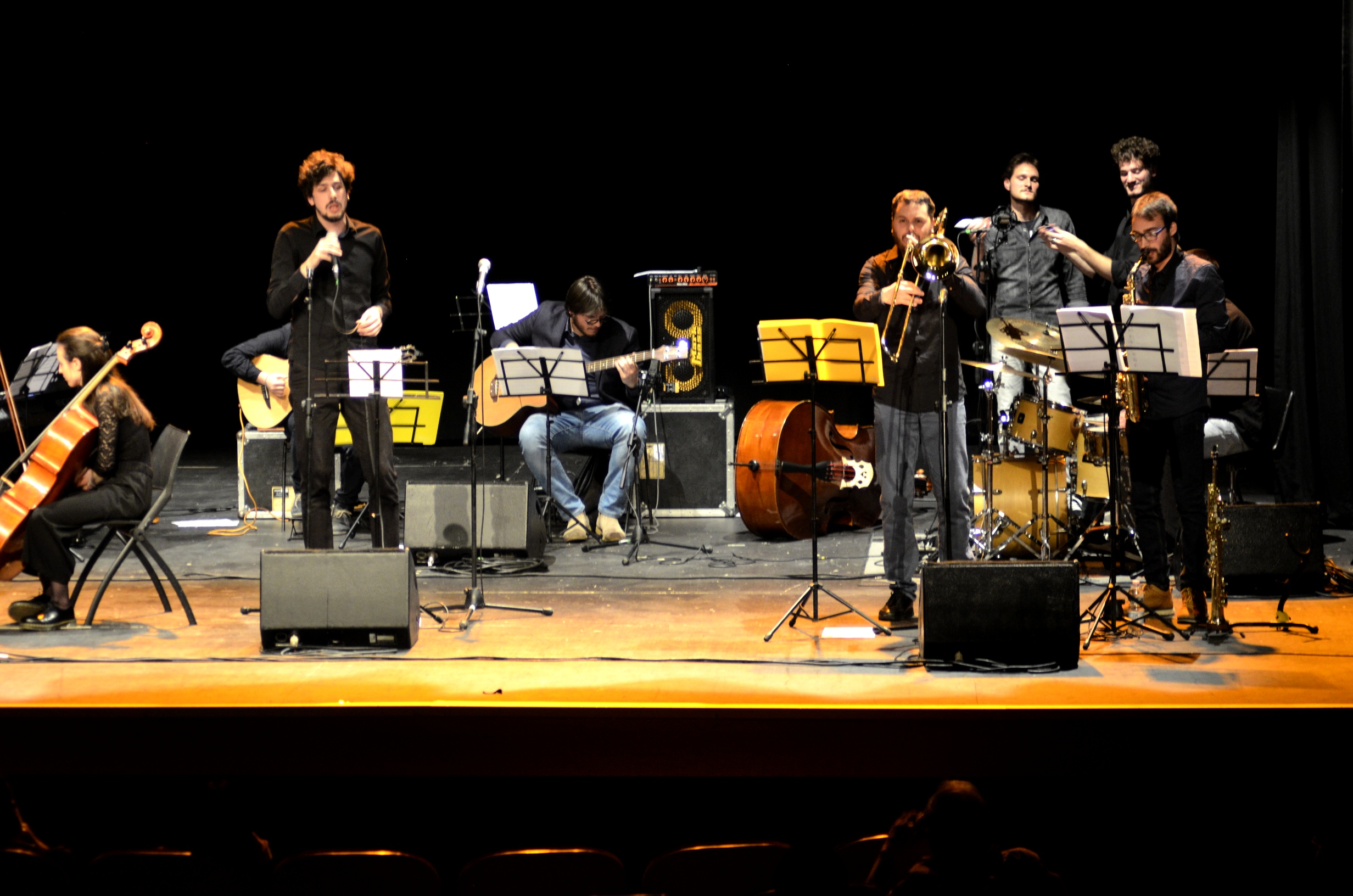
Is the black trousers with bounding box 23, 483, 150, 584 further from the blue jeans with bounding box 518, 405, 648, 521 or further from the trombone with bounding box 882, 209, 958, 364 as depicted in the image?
the trombone with bounding box 882, 209, 958, 364

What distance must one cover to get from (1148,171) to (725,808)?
379 centimetres

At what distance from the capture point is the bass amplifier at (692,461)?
8023 millimetres

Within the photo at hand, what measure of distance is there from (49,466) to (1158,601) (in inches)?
179

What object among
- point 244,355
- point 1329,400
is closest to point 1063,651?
point 1329,400

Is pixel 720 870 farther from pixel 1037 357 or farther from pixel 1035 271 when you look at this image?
pixel 1035 271

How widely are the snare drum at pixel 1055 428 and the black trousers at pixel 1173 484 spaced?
3.67 ft

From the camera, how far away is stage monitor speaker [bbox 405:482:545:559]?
618 cm

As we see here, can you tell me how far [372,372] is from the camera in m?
4.76

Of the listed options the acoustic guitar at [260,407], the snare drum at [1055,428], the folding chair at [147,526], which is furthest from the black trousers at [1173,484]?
the acoustic guitar at [260,407]

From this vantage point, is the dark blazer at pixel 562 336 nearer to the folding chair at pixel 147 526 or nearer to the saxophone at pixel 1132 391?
the folding chair at pixel 147 526

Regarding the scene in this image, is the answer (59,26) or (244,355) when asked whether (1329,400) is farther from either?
(59,26)

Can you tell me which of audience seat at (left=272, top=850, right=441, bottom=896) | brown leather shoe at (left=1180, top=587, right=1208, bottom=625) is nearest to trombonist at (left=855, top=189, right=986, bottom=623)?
brown leather shoe at (left=1180, top=587, right=1208, bottom=625)

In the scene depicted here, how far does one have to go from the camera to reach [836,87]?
30.8 ft

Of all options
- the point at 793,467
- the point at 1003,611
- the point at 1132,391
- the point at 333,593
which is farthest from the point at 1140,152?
the point at 333,593
